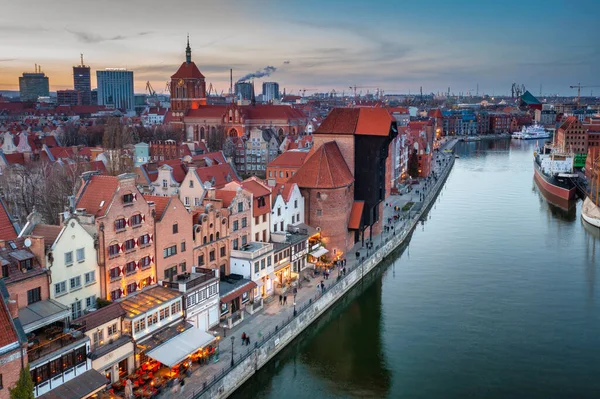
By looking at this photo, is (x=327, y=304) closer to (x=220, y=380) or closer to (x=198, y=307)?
(x=198, y=307)

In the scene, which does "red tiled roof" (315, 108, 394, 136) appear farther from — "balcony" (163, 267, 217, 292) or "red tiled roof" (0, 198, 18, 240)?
"red tiled roof" (0, 198, 18, 240)

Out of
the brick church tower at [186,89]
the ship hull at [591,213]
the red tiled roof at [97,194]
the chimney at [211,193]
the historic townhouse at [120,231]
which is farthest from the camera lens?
the brick church tower at [186,89]

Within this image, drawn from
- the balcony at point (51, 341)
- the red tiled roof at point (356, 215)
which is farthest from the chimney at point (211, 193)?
the red tiled roof at point (356, 215)

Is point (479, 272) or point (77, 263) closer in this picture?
point (77, 263)

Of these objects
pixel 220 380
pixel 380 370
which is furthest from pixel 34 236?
pixel 380 370

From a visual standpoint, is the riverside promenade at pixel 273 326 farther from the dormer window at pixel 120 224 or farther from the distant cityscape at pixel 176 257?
the dormer window at pixel 120 224

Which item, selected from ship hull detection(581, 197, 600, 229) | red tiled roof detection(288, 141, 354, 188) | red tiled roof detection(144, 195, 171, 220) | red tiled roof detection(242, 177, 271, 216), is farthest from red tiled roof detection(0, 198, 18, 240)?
ship hull detection(581, 197, 600, 229)

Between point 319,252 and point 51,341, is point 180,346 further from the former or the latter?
point 319,252
